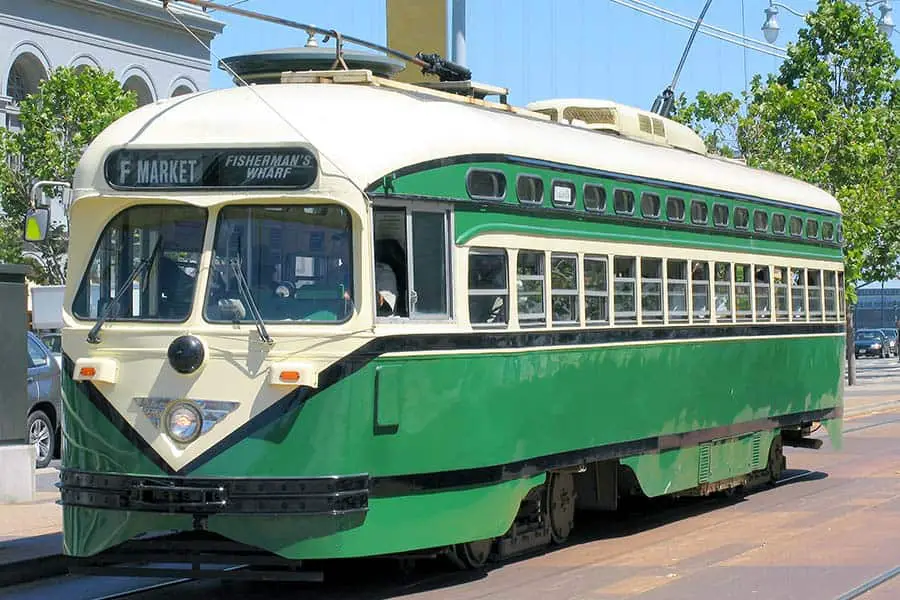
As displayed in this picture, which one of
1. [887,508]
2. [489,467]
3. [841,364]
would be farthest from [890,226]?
[489,467]

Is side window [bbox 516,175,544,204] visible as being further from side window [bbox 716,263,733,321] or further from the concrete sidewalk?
the concrete sidewalk

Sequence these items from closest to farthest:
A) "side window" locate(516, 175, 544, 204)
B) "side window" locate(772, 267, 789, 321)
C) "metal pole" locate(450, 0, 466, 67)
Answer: "side window" locate(516, 175, 544, 204) → "side window" locate(772, 267, 789, 321) → "metal pole" locate(450, 0, 466, 67)

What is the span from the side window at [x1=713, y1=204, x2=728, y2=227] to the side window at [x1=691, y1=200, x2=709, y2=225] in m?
0.20

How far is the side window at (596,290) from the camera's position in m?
12.1

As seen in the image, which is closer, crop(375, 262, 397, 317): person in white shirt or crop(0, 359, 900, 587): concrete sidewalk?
crop(375, 262, 397, 317): person in white shirt

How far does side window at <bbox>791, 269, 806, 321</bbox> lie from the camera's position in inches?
654

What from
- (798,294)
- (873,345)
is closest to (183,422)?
(798,294)

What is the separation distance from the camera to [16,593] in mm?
11203

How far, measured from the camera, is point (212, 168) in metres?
9.86

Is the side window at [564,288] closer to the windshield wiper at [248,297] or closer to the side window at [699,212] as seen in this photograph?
the side window at [699,212]

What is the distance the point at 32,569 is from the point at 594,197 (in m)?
4.70

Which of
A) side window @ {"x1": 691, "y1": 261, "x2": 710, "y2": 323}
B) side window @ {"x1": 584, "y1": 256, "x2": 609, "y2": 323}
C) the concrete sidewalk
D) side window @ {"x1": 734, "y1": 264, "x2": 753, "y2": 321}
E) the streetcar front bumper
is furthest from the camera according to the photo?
side window @ {"x1": 734, "y1": 264, "x2": 753, "y2": 321}

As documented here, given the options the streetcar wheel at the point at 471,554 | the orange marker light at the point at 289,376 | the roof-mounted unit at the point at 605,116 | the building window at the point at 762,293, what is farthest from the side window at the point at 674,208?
the orange marker light at the point at 289,376

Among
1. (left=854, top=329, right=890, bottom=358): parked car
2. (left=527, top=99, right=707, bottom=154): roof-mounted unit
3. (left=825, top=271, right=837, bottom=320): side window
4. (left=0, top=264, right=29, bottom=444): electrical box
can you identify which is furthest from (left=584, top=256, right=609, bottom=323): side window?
(left=854, top=329, right=890, bottom=358): parked car
